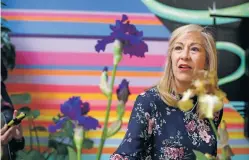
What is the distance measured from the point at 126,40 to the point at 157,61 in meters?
0.74

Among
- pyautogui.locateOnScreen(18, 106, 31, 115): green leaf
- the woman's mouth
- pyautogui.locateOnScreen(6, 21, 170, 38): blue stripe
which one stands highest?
pyautogui.locateOnScreen(6, 21, 170, 38): blue stripe

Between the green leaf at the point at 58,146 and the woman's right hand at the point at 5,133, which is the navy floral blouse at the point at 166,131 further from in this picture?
the green leaf at the point at 58,146

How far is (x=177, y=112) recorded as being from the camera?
124cm

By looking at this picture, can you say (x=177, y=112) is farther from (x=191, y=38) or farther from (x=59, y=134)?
(x=59, y=134)

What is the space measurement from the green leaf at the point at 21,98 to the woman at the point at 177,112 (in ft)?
2.05

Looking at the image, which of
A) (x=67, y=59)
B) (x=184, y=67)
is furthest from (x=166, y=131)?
(x=67, y=59)

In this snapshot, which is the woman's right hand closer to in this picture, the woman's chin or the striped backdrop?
the striped backdrop

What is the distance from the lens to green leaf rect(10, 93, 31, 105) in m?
1.59

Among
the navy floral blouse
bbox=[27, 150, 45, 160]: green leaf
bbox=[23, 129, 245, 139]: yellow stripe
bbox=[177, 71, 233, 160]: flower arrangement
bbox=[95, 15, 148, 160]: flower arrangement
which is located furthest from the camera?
bbox=[27, 150, 45, 160]: green leaf

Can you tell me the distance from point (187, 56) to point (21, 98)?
0.80m

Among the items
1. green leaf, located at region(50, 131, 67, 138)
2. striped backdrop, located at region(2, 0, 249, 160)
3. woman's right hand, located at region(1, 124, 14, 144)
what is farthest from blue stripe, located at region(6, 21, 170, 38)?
woman's right hand, located at region(1, 124, 14, 144)

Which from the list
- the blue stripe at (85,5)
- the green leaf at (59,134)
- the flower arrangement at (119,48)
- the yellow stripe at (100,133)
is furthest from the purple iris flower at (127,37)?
the blue stripe at (85,5)

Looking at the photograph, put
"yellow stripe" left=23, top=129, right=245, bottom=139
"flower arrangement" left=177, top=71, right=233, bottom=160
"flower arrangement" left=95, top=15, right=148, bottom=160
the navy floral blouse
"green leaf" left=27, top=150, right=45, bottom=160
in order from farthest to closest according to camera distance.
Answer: "green leaf" left=27, top=150, right=45, bottom=160 → "yellow stripe" left=23, top=129, right=245, bottom=139 → the navy floral blouse → "flower arrangement" left=95, top=15, right=148, bottom=160 → "flower arrangement" left=177, top=71, right=233, bottom=160

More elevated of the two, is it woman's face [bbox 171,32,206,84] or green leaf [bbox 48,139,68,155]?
woman's face [bbox 171,32,206,84]
